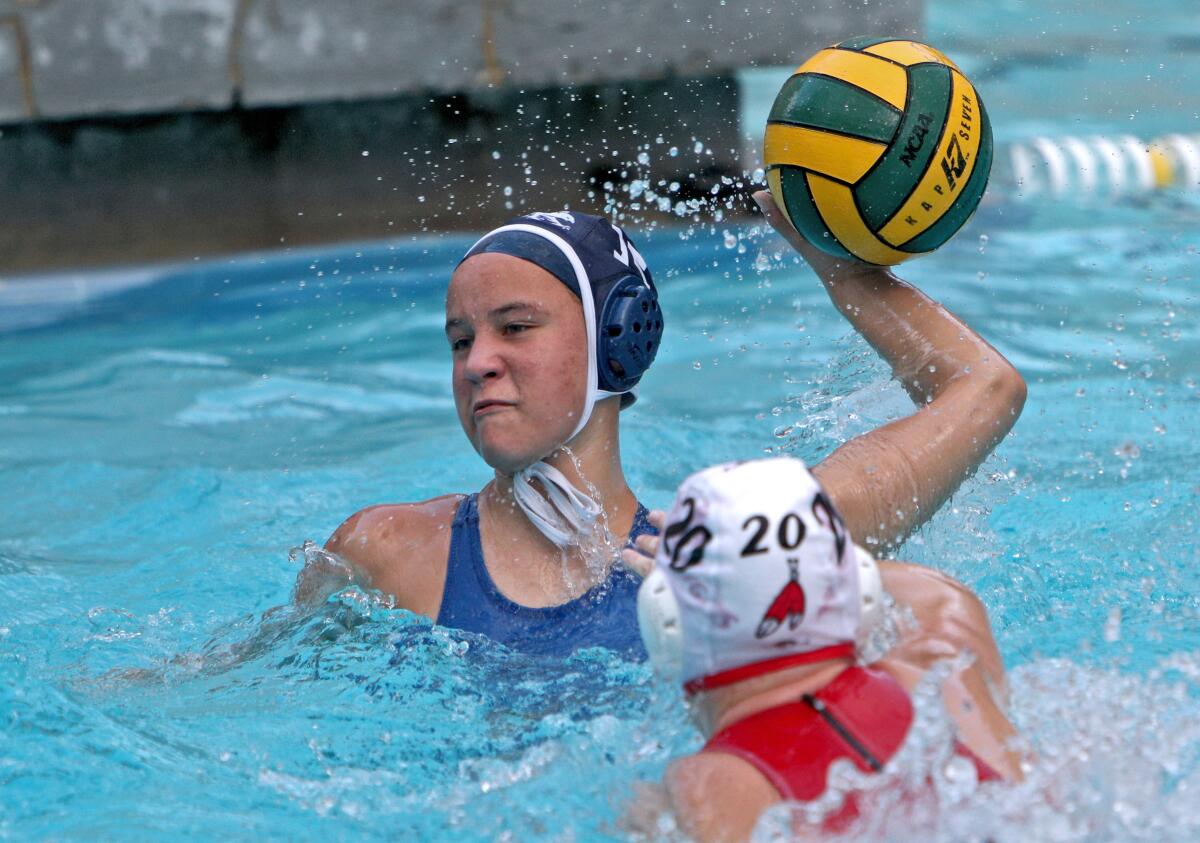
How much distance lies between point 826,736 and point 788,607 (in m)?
0.19

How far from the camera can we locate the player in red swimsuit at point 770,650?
194cm

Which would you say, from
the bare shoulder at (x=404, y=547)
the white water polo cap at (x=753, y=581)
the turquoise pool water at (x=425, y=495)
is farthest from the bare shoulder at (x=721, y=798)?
the bare shoulder at (x=404, y=547)

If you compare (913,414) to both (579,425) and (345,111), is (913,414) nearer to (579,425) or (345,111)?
(579,425)

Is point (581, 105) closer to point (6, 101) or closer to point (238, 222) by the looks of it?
point (238, 222)

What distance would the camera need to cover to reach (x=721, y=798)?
194 centimetres

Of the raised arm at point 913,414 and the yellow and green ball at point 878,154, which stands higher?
the yellow and green ball at point 878,154

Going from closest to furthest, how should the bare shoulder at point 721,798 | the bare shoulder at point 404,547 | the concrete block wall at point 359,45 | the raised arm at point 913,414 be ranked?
the bare shoulder at point 721,798 < the raised arm at point 913,414 < the bare shoulder at point 404,547 < the concrete block wall at point 359,45

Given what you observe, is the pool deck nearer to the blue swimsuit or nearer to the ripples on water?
the ripples on water

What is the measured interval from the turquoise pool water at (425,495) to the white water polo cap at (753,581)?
0.73ft

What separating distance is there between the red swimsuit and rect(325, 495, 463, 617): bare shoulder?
1.19 m

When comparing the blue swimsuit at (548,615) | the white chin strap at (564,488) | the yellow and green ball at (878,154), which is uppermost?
the yellow and green ball at (878,154)

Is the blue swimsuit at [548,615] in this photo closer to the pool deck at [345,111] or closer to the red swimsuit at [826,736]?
the red swimsuit at [826,736]

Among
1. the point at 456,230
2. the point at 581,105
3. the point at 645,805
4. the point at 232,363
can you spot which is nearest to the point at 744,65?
the point at 581,105

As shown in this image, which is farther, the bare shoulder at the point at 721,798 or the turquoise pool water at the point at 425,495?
the turquoise pool water at the point at 425,495
